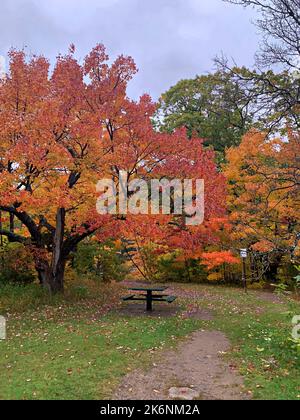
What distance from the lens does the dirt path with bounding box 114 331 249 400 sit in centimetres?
524

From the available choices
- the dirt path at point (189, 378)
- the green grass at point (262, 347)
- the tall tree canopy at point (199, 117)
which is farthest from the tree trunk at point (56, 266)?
the tall tree canopy at point (199, 117)

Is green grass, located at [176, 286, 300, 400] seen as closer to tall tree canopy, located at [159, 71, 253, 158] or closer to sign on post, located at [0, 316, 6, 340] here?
sign on post, located at [0, 316, 6, 340]

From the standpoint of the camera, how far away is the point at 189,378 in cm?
589

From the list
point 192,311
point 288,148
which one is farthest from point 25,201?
point 288,148

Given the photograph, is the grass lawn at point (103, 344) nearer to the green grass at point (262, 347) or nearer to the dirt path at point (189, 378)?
the green grass at point (262, 347)

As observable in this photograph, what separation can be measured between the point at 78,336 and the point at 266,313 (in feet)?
20.9

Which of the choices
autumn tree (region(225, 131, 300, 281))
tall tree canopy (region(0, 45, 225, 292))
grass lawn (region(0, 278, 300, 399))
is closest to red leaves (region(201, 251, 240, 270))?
autumn tree (region(225, 131, 300, 281))

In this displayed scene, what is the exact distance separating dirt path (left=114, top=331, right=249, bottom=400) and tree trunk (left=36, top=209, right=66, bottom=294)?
21.7ft

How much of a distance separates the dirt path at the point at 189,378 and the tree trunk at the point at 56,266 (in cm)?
663

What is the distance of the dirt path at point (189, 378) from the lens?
5242 millimetres

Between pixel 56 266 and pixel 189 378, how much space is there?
26.4 ft

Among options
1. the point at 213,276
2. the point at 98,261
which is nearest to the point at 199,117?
the point at 213,276

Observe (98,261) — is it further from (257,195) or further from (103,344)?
(103,344)
